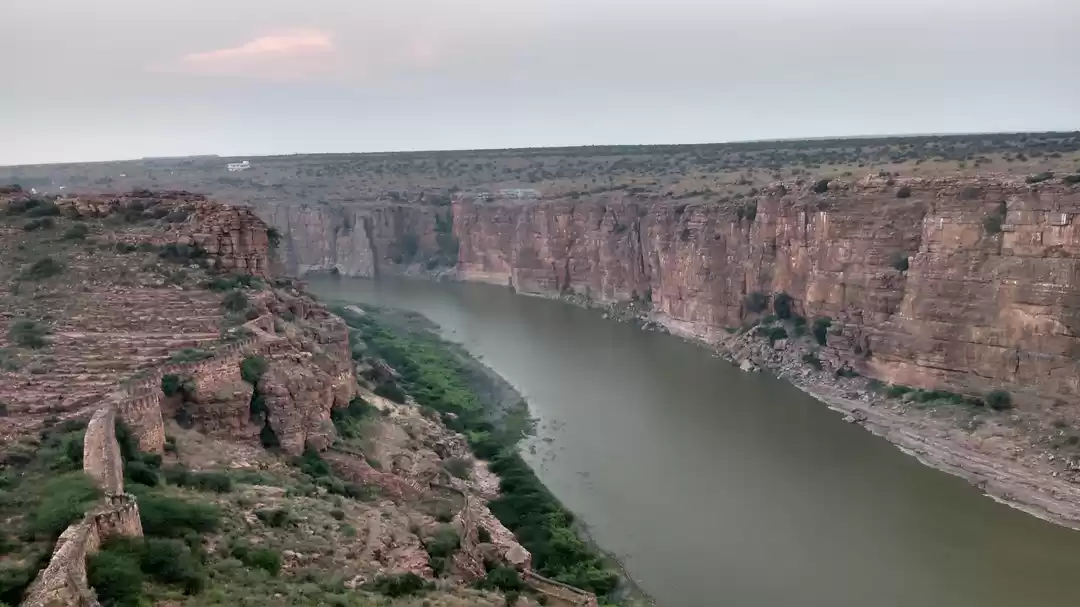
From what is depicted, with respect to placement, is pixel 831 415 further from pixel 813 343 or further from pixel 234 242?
pixel 234 242

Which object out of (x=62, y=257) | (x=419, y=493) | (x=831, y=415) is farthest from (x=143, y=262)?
(x=831, y=415)

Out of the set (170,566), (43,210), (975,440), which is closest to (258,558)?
(170,566)

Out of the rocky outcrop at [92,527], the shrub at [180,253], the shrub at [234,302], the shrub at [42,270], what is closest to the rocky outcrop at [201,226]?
the shrub at [180,253]

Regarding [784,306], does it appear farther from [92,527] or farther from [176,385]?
[92,527]

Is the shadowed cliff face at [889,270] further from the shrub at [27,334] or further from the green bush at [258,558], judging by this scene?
the shrub at [27,334]

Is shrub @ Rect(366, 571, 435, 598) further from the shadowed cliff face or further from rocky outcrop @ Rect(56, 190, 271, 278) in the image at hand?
the shadowed cliff face

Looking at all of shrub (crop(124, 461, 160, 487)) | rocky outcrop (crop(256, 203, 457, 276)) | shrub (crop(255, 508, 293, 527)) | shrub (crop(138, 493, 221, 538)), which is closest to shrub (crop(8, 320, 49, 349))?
shrub (crop(124, 461, 160, 487))
